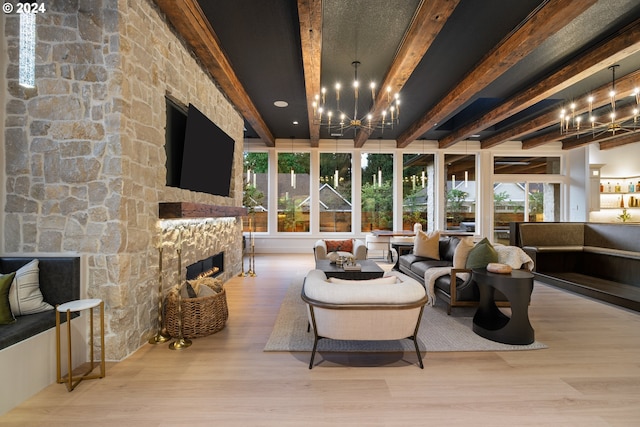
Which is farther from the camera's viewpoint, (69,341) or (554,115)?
(554,115)

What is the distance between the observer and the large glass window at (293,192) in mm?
9352

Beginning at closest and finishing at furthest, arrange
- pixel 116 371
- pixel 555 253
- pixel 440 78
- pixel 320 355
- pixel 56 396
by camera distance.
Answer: pixel 56 396 < pixel 116 371 < pixel 320 355 < pixel 440 78 < pixel 555 253

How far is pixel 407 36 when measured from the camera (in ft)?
12.1

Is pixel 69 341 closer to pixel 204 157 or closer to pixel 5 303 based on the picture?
pixel 5 303

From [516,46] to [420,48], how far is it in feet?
3.64

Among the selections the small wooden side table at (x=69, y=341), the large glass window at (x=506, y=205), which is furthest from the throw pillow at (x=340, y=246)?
the large glass window at (x=506, y=205)

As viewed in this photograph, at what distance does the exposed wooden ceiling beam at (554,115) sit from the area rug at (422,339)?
14.9 ft

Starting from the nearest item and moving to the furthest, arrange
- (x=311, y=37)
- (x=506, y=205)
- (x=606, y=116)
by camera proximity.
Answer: (x=311, y=37)
(x=606, y=116)
(x=506, y=205)

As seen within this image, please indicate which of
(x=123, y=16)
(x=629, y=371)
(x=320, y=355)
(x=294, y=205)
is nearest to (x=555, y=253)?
(x=629, y=371)

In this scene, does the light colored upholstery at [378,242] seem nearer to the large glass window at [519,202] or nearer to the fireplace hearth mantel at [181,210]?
the large glass window at [519,202]

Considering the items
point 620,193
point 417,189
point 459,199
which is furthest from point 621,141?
point 417,189

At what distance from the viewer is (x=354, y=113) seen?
6.77 metres

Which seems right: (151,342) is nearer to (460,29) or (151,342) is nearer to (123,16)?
(123,16)

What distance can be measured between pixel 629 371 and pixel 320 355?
2538mm
